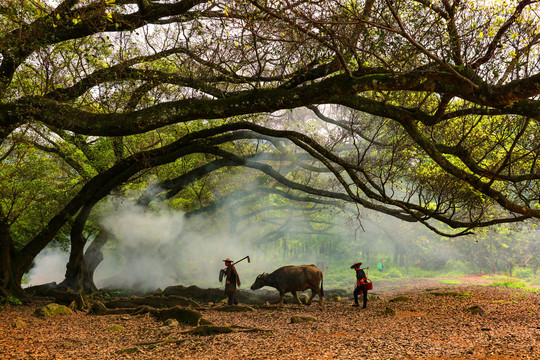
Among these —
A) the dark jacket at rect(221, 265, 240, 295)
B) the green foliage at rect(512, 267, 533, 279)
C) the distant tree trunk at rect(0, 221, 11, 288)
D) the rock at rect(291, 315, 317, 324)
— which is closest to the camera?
the rock at rect(291, 315, 317, 324)

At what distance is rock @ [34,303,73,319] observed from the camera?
30.4 ft

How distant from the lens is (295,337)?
22.6 feet

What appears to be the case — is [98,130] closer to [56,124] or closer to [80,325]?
[56,124]

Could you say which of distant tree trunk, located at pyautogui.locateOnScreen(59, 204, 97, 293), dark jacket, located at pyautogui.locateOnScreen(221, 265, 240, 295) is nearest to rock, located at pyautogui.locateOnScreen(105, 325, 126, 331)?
dark jacket, located at pyautogui.locateOnScreen(221, 265, 240, 295)

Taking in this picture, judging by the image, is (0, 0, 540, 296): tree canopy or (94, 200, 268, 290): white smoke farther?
(94, 200, 268, 290): white smoke

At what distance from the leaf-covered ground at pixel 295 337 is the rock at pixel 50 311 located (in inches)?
6.9

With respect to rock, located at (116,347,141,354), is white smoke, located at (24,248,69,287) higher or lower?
higher

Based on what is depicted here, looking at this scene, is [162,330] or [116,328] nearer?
[162,330]

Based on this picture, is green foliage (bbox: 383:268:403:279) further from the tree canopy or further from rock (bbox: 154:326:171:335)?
rock (bbox: 154:326:171:335)

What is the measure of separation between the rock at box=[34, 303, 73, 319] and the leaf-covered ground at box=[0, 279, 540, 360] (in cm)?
17

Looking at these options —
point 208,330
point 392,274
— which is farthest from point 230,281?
point 392,274

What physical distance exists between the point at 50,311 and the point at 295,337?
6.88 meters

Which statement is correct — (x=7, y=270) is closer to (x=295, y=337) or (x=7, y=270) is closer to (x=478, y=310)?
(x=295, y=337)

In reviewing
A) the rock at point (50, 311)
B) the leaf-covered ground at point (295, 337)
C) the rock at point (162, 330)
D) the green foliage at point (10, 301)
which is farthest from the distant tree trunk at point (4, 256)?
the rock at point (162, 330)
